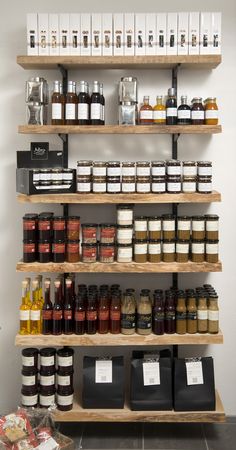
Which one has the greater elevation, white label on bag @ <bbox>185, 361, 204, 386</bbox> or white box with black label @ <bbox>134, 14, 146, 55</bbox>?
white box with black label @ <bbox>134, 14, 146, 55</bbox>

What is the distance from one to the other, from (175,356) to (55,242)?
1028mm

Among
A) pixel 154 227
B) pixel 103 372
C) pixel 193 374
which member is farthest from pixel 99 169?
pixel 193 374

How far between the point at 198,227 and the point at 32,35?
137 centimetres

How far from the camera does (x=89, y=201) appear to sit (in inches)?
115

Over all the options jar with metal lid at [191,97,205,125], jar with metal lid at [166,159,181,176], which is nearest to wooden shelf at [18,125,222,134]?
jar with metal lid at [191,97,205,125]

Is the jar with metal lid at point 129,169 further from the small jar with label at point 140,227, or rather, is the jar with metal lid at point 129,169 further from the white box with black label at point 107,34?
the white box with black label at point 107,34

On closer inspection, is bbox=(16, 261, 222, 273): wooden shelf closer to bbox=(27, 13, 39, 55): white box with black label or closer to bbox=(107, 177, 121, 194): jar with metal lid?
bbox=(107, 177, 121, 194): jar with metal lid

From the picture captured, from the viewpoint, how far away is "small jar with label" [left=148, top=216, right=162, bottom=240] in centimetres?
298

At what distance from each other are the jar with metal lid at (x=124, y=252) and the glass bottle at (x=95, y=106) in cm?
68

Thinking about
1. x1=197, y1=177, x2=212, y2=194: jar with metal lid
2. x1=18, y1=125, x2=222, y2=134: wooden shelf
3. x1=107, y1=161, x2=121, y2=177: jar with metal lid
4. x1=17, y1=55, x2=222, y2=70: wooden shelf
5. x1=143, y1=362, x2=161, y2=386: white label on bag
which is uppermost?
x1=17, y1=55, x2=222, y2=70: wooden shelf

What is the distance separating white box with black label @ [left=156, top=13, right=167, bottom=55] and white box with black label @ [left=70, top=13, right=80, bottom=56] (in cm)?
43

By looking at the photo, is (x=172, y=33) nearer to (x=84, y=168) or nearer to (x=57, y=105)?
(x=57, y=105)

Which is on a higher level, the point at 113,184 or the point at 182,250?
the point at 113,184

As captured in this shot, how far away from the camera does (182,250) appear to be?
9.80 ft
